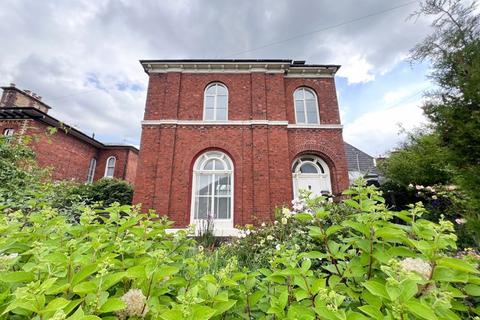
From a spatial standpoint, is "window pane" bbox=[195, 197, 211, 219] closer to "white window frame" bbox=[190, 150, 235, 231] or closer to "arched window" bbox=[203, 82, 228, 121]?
"white window frame" bbox=[190, 150, 235, 231]

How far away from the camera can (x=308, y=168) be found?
10375 millimetres

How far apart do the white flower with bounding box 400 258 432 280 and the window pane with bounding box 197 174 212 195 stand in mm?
9014

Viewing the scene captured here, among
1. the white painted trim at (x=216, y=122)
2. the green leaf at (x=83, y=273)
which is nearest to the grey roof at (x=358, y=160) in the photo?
the white painted trim at (x=216, y=122)

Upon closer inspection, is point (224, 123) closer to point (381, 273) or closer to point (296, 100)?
point (296, 100)

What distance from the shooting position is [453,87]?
6.57 meters

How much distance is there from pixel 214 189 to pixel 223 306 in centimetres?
893

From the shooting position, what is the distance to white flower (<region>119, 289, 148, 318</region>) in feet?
2.71

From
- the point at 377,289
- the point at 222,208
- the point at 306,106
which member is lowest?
the point at 377,289

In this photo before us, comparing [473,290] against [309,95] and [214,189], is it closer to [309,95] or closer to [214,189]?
[214,189]

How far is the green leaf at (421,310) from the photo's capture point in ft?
1.86

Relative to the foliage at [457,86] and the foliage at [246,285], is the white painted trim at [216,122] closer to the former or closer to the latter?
the foliage at [457,86]

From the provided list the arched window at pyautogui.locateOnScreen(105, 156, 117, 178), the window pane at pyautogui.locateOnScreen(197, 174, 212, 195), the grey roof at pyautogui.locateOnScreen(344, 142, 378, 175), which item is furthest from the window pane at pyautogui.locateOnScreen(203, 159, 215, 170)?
the arched window at pyautogui.locateOnScreen(105, 156, 117, 178)

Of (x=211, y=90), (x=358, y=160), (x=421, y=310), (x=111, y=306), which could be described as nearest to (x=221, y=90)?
(x=211, y=90)

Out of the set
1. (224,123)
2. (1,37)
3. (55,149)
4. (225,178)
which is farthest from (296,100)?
→ (55,149)
